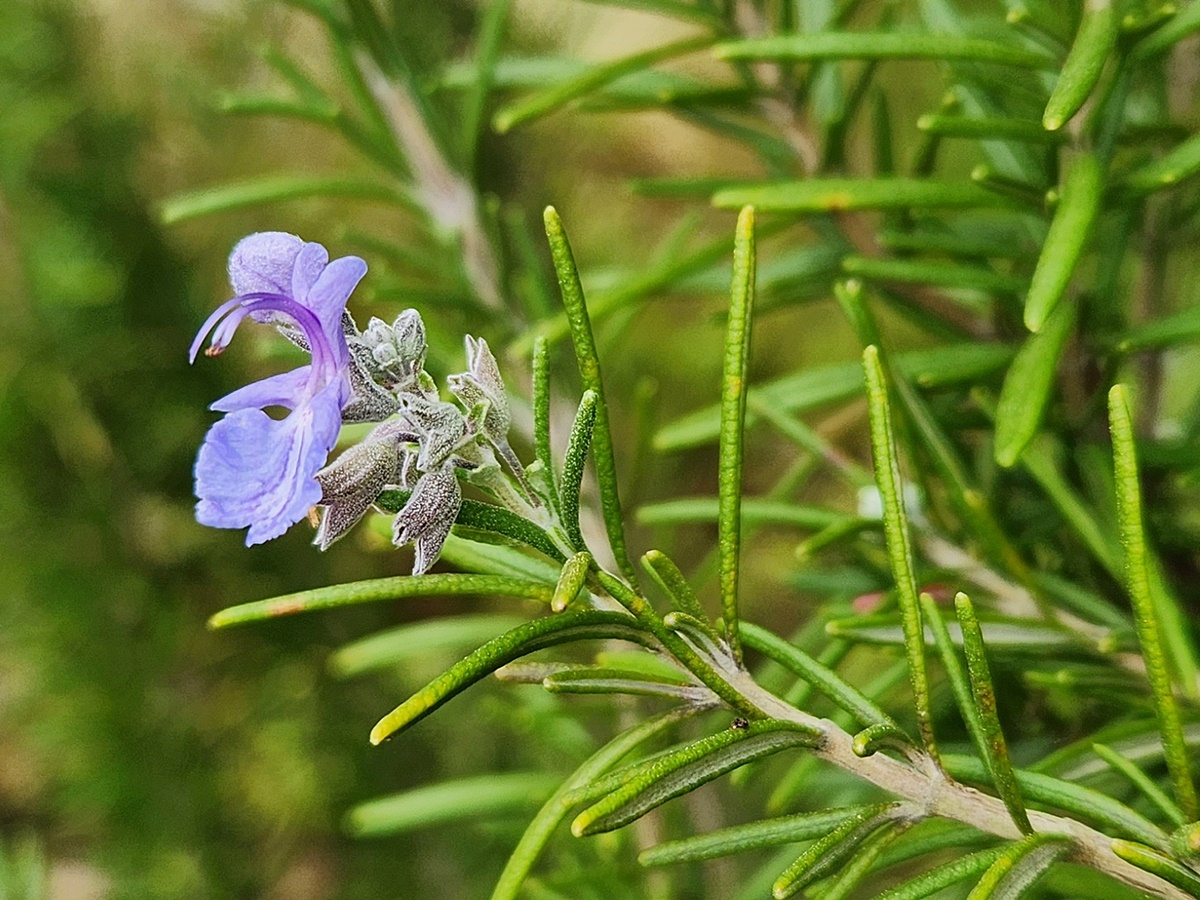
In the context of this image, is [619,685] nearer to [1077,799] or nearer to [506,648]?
[506,648]

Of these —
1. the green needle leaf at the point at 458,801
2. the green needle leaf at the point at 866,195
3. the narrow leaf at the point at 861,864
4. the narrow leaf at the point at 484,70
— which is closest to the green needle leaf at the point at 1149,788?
the narrow leaf at the point at 861,864

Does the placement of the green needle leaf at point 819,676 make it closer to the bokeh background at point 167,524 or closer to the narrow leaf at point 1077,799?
the narrow leaf at point 1077,799

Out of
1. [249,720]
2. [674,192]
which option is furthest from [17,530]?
[674,192]

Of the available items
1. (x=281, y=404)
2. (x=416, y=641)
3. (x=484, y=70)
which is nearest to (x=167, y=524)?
(x=416, y=641)

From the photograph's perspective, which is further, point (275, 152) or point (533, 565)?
point (275, 152)

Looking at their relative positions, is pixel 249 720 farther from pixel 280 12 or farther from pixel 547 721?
pixel 280 12
